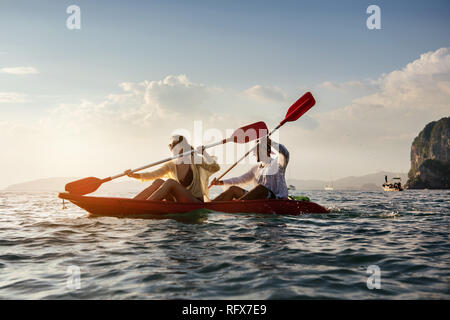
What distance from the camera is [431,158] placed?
165 m

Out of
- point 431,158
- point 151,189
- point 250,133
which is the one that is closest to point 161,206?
point 151,189

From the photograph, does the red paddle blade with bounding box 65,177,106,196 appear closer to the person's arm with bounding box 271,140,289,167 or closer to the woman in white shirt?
the woman in white shirt

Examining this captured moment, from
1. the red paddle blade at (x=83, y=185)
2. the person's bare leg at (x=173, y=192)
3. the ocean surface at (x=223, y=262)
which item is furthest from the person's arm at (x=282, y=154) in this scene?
the red paddle blade at (x=83, y=185)

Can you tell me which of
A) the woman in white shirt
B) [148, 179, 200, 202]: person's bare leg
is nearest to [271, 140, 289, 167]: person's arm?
the woman in white shirt

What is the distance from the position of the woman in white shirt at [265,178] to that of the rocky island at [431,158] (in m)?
150

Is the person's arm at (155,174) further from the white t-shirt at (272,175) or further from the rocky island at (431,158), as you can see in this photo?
the rocky island at (431,158)

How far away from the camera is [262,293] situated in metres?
2.85

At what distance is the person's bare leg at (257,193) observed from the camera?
26.2ft

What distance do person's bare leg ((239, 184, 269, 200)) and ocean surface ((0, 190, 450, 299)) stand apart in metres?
1.44

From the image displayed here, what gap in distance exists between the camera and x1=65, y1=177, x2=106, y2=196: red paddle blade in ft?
26.8
